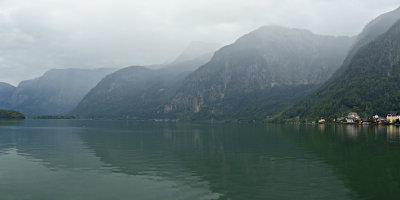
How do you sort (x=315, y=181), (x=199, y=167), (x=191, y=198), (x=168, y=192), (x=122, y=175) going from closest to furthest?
1. (x=191, y=198)
2. (x=168, y=192)
3. (x=315, y=181)
4. (x=122, y=175)
5. (x=199, y=167)

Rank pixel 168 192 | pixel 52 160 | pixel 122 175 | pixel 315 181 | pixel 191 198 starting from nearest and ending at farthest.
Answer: pixel 191 198 → pixel 168 192 → pixel 315 181 → pixel 122 175 → pixel 52 160

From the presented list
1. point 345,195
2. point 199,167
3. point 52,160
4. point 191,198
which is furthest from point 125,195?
point 52,160

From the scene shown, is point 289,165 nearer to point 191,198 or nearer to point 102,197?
point 191,198

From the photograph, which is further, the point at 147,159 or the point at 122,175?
the point at 147,159

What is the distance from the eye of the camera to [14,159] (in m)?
55.2

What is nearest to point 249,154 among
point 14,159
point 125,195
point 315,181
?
point 315,181

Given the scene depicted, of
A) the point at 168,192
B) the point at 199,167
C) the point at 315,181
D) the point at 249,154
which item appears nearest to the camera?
the point at 168,192

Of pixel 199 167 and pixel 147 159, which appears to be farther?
pixel 147 159

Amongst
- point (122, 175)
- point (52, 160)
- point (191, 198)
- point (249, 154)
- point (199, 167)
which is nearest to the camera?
point (191, 198)

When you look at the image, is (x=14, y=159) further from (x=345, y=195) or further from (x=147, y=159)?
(x=345, y=195)

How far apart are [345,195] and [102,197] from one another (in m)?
22.3

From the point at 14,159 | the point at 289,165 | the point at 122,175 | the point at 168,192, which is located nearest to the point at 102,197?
the point at 168,192

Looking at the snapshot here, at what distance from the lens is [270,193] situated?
3056cm

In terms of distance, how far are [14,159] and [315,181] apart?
48.5 m
